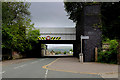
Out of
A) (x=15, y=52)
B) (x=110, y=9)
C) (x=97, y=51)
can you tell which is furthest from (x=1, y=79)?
(x=15, y=52)

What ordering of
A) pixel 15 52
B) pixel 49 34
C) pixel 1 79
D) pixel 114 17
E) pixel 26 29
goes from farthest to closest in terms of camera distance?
pixel 49 34
pixel 15 52
pixel 26 29
pixel 1 79
pixel 114 17

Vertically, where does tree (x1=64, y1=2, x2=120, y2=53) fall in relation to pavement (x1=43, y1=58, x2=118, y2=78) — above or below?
above

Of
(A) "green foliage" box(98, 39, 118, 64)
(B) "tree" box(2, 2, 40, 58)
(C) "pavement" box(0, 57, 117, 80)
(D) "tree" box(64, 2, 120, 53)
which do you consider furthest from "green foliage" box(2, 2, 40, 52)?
(D) "tree" box(64, 2, 120, 53)

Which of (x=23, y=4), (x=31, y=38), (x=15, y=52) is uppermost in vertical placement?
(x=23, y=4)

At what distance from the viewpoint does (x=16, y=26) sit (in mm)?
29078

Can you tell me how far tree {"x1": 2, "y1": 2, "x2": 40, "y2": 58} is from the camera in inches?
1013

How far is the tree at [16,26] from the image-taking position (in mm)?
25734

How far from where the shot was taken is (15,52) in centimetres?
3669

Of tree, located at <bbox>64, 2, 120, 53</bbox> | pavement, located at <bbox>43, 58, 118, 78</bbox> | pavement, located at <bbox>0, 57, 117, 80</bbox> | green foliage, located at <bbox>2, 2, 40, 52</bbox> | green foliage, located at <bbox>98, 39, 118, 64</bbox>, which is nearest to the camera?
tree, located at <bbox>64, 2, 120, 53</bbox>

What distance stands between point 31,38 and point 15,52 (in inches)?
209

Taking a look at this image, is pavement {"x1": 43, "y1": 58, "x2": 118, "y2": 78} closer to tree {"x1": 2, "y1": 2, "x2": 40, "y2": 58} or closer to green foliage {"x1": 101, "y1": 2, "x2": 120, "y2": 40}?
green foliage {"x1": 101, "y1": 2, "x2": 120, "y2": 40}

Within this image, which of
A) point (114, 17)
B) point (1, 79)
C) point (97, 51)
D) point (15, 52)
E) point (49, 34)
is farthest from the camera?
point (49, 34)

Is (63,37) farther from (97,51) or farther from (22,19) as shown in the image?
(97,51)

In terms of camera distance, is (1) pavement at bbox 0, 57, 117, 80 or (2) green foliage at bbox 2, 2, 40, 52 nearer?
(1) pavement at bbox 0, 57, 117, 80
